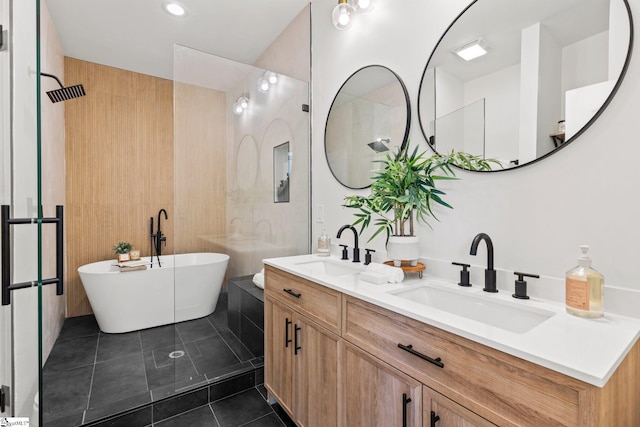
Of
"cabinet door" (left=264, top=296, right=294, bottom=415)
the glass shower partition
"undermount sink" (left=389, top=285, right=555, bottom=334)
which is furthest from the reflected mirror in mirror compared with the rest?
"undermount sink" (left=389, top=285, right=555, bottom=334)

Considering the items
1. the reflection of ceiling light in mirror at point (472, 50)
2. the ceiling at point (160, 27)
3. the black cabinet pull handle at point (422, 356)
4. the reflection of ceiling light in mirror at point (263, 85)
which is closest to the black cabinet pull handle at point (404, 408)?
the black cabinet pull handle at point (422, 356)

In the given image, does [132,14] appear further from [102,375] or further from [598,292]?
[598,292]

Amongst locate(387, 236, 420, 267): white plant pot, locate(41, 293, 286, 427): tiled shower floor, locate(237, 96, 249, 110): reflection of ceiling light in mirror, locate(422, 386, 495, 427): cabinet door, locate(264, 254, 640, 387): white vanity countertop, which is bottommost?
locate(41, 293, 286, 427): tiled shower floor

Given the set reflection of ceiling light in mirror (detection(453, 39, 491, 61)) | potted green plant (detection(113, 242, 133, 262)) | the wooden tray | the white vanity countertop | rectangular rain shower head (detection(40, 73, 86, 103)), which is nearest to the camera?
the white vanity countertop

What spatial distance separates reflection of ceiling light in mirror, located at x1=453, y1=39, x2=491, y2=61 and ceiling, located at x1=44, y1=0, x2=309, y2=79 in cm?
162

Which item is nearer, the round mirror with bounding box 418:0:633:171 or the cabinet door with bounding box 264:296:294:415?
the round mirror with bounding box 418:0:633:171

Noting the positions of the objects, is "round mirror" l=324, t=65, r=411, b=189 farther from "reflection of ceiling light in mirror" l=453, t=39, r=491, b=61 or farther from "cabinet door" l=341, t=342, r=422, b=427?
"cabinet door" l=341, t=342, r=422, b=427

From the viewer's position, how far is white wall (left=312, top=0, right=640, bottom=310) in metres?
0.94

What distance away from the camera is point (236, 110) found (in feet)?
7.51

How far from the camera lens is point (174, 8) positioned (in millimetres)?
2449

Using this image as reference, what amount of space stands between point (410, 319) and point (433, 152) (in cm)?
88

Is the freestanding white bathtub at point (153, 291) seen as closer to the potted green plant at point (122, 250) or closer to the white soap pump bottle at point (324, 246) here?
the potted green plant at point (122, 250)

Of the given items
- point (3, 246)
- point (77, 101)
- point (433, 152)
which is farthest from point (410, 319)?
point (77, 101)

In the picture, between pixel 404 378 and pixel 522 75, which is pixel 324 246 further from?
pixel 522 75
